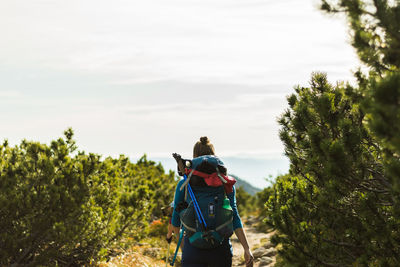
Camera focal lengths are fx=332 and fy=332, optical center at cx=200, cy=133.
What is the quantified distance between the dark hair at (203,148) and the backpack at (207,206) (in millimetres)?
177

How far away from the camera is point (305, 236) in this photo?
4.81 m

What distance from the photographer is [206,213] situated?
3.72 m

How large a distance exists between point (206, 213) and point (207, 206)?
0.26 feet

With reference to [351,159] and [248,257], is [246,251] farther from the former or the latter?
[351,159]

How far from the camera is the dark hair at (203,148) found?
13.6ft

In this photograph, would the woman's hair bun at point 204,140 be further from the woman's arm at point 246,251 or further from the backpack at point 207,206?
the woman's arm at point 246,251

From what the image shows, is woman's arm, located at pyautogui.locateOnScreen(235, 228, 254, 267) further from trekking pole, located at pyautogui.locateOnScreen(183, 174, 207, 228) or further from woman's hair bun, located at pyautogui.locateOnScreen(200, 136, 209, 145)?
woman's hair bun, located at pyautogui.locateOnScreen(200, 136, 209, 145)

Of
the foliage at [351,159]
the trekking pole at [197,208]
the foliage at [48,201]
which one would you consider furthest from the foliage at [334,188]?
the foliage at [48,201]

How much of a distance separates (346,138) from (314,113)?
88cm

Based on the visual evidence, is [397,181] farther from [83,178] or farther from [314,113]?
[83,178]

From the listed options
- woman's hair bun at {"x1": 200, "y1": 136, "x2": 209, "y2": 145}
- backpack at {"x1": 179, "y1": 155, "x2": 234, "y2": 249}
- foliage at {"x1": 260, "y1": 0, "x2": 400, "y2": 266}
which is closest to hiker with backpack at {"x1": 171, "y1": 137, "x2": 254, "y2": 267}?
backpack at {"x1": 179, "y1": 155, "x2": 234, "y2": 249}

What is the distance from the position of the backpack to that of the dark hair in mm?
177

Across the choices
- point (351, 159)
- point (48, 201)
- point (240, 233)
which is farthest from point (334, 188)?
point (48, 201)

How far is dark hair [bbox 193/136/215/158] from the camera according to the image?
13.6ft
